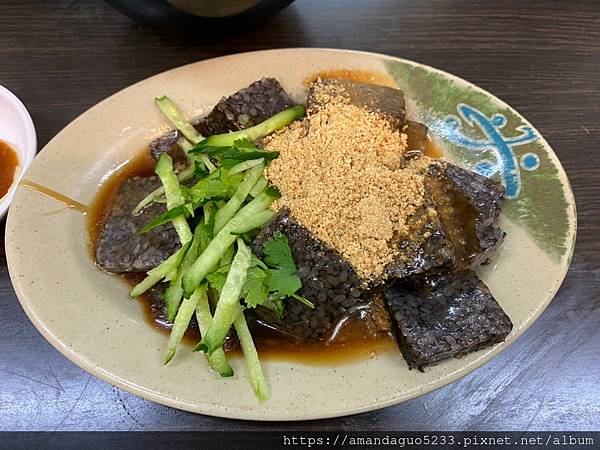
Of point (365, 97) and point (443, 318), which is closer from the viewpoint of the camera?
point (443, 318)

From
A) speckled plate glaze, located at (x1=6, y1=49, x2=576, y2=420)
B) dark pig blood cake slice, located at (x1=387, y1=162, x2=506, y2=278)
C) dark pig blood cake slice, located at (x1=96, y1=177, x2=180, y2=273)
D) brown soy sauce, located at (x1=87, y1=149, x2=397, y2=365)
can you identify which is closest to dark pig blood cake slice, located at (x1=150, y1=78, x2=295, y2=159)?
speckled plate glaze, located at (x1=6, y1=49, x2=576, y2=420)

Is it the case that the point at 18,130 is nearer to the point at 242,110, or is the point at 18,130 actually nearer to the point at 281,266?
the point at 242,110

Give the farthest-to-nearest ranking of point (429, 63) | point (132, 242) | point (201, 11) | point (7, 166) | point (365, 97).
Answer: point (429, 63) → point (201, 11) → point (7, 166) → point (365, 97) → point (132, 242)

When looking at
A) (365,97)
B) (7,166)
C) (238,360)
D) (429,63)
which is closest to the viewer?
(238,360)

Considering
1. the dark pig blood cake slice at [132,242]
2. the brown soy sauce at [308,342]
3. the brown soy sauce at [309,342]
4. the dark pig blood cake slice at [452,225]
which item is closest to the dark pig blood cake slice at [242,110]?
the dark pig blood cake slice at [132,242]

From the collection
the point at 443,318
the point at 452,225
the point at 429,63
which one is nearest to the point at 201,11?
the point at 429,63

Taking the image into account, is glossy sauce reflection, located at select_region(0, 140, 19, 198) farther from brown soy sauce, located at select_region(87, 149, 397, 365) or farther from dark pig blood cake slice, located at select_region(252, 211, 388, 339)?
dark pig blood cake slice, located at select_region(252, 211, 388, 339)

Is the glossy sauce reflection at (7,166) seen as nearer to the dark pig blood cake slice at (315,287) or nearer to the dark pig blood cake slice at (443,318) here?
the dark pig blood cake slice at (315,287)

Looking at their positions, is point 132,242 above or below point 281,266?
below
